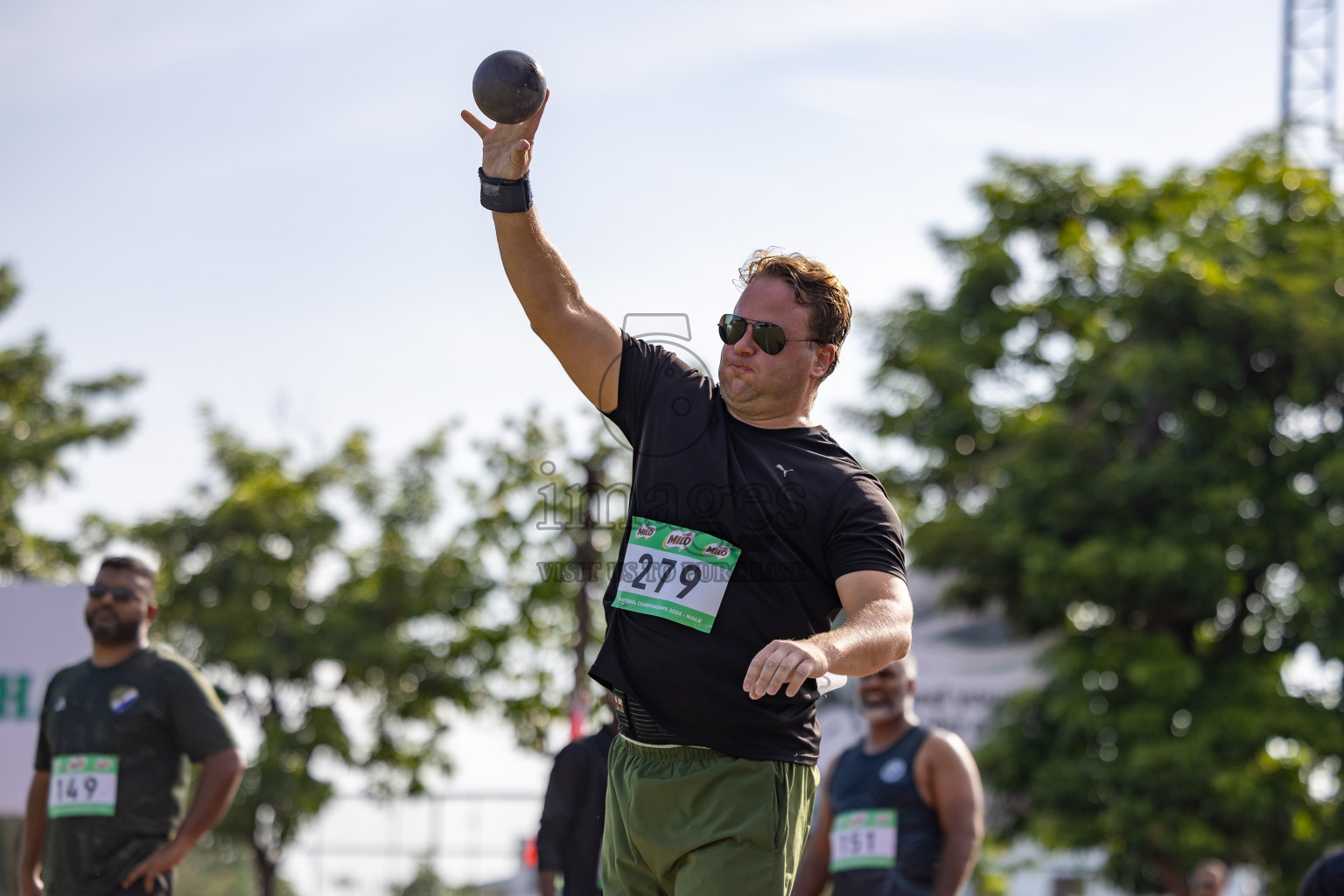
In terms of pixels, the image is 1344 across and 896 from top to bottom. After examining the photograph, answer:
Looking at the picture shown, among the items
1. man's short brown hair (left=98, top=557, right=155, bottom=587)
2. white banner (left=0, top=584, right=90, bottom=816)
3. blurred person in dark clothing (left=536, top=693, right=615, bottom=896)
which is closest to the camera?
blurred person in dark clothing (left=536, top=693, right=615, bottom=896)

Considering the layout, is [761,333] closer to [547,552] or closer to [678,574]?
[678,574]

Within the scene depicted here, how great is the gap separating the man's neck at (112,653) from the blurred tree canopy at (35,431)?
59.3 feet

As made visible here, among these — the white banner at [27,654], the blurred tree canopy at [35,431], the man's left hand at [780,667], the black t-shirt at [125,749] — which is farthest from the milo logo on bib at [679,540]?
the blurred tree canopy at [35,431]

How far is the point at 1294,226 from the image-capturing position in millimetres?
20094

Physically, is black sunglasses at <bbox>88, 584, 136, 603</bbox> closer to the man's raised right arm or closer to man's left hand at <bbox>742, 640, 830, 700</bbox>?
the man's raised right arm

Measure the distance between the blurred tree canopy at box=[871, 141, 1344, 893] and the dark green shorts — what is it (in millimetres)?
14935

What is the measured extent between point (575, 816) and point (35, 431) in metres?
21.0

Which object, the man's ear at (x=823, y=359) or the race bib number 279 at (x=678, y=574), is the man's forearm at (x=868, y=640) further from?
the man's ear at (x=823, y=359)

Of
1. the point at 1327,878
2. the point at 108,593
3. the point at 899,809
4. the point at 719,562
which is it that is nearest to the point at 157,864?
the point at 108,593

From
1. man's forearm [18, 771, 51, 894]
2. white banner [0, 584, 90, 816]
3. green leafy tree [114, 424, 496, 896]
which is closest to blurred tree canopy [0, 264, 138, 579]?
green leafy tree [114, 424, 496, 896]

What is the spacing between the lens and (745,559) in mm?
3334

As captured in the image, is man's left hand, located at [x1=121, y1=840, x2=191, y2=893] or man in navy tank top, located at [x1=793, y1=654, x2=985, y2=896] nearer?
man's left hand, located at [x1=121, y1=840, x2=191, y2=893]

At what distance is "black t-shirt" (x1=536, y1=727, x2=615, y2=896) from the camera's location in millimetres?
6098

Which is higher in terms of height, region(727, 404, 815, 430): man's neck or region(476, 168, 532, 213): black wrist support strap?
region(476, 168, 532, 213): black wrist support strap
